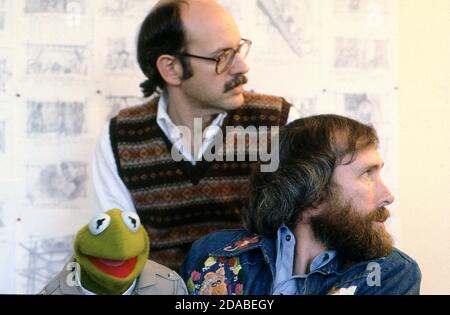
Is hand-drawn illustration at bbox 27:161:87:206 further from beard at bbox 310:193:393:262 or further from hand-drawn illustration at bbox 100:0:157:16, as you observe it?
beard at bbox 310:193:393:262

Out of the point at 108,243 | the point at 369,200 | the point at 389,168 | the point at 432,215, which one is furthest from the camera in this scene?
the point at 389,168

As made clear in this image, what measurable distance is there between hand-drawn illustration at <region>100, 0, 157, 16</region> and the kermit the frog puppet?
76cm

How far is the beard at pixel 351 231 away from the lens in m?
1.10

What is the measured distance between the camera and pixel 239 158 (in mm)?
1507

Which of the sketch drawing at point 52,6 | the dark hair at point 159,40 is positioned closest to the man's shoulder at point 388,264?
the dark hair at point 159,40

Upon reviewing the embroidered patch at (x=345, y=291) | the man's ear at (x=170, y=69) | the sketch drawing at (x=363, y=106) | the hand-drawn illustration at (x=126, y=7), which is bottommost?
the embroidered patch at (x=345, y=291)

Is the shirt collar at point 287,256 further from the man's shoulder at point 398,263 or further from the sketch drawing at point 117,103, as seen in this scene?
the sketch drawing at point 117,103

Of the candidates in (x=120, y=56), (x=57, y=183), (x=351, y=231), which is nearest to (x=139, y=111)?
(x=120, y=56)

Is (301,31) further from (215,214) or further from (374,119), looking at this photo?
(215,214)

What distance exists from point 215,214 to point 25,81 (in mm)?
573

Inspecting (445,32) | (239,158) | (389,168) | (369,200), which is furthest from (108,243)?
(445,32)

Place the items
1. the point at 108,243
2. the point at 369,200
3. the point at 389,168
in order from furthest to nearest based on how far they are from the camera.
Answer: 1. the point at 389,168
2. the point at 369,200
3. the point at 108,243

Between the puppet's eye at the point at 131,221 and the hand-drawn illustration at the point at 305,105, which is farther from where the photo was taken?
the hand-drawn illustration at the point at 305,105

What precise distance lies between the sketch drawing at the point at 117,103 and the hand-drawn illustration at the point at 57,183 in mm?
144
